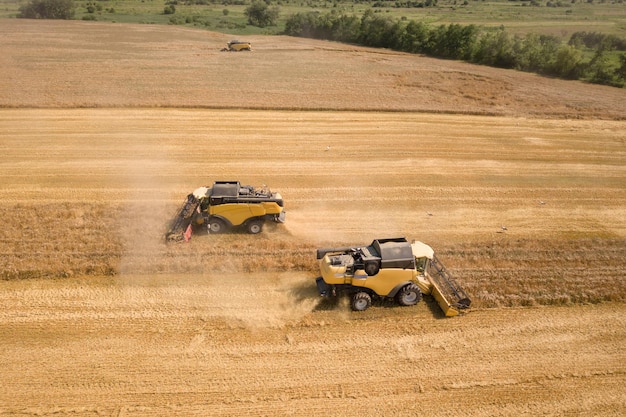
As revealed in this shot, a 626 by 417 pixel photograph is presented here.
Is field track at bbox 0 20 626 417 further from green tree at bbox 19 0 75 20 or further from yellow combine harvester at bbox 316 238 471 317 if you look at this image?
green tree at bbox 19 0 75 20

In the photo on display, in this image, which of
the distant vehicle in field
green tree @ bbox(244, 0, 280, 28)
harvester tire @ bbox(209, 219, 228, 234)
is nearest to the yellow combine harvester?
harvester tire @ bbox(209, 219, 228, 234)

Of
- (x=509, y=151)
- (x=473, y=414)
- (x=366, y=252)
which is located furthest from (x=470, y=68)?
(x=473, y=414)

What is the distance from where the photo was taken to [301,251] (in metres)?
16.4

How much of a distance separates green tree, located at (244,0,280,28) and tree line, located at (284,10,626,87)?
407 inches

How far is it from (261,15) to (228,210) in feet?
236

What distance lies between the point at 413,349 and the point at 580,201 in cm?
1382

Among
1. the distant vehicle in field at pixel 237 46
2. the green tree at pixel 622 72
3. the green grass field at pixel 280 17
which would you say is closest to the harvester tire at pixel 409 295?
the green tree at pixel 622 72

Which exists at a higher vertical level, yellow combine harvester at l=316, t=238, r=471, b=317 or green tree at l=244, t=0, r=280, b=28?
green tree at l=244, t=0, r=280, b=28

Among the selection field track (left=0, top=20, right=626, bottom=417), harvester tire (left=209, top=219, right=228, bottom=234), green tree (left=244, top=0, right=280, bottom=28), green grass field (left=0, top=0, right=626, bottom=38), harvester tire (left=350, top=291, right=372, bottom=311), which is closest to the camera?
field track (left=0, top=20, right=626, bottom=417)

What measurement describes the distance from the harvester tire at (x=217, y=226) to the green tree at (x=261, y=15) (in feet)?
232

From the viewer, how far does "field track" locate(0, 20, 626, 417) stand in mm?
11328

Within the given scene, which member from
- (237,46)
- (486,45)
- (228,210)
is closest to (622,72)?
(486,45)

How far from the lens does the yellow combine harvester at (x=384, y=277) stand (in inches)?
517

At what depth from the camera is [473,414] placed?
10.7 meters
